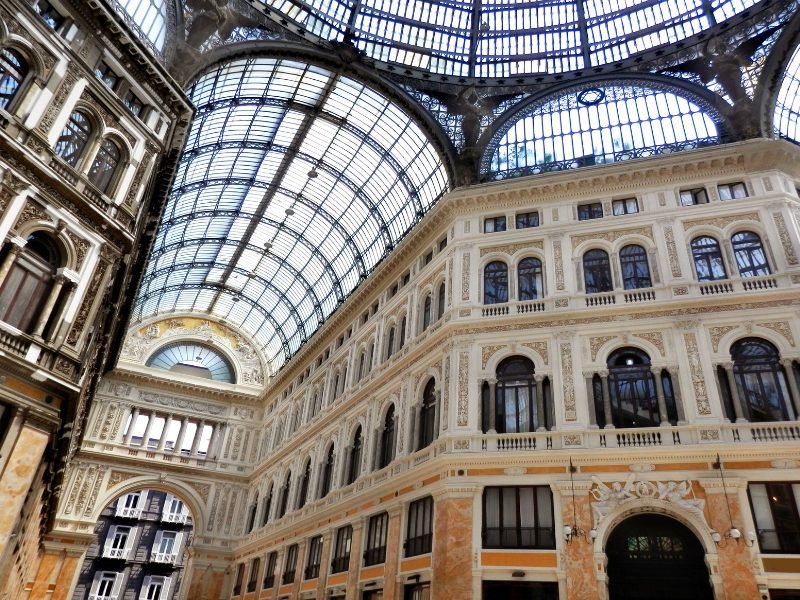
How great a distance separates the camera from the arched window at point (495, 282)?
2578cm

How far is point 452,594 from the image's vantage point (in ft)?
63.7

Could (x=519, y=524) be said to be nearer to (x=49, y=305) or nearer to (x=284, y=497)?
(x=49, y=305)

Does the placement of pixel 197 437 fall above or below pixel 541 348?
above

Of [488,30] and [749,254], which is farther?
[488,30]

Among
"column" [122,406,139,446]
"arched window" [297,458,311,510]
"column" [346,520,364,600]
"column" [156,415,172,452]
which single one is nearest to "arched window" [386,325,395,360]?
"column" [346,520,364,600]

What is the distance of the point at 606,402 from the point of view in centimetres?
2158

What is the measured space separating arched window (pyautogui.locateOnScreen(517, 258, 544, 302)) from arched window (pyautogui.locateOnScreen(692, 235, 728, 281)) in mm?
5866

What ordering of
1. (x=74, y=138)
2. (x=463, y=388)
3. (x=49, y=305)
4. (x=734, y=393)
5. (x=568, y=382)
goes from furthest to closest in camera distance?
(x=463, y=388), (x=568, y=382), (x=734, y=393), (x=74, y=138), (x=49, y=305)

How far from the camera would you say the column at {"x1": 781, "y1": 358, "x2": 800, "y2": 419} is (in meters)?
19.7

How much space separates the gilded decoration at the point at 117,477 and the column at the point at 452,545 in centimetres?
3216

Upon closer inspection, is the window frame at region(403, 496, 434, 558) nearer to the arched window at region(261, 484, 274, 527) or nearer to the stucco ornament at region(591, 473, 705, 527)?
the stucco ornament at region(591, 473, 705, 527)

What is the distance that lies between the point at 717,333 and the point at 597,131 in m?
11.9

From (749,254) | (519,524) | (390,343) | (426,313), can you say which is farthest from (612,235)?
(390,343)

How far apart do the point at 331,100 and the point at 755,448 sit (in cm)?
2655
